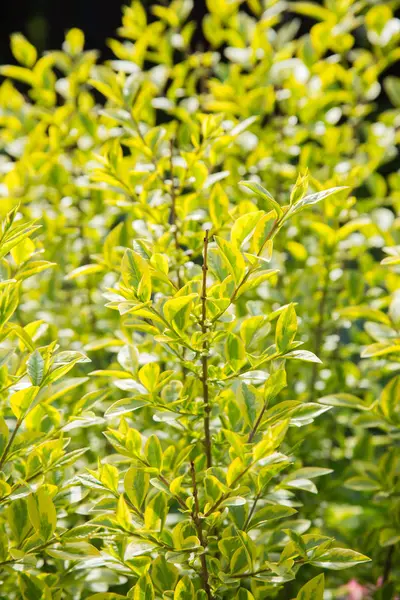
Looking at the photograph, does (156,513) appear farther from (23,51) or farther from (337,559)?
(23,51)

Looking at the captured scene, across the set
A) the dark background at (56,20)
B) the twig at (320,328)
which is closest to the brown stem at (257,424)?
the twig at (320,328)

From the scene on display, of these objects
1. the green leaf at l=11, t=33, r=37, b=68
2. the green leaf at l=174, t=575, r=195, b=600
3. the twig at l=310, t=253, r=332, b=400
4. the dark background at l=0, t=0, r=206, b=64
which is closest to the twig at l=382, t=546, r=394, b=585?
the twig at l=310, t=253, r=332, b=400

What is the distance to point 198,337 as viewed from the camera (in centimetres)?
91

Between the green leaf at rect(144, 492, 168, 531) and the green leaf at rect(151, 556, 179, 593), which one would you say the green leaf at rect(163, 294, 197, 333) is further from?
the green leaf at rect(151, 556, 179, 593)

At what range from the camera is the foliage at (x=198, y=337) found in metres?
0.91

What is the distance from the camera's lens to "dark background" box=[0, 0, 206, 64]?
4512 millimetres

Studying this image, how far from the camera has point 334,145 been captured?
1.69 meters

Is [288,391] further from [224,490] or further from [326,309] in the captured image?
[224,490]

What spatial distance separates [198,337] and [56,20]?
439 cm

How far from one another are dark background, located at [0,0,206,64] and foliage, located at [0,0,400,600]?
278 cm

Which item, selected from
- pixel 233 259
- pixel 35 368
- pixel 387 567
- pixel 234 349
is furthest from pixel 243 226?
pixel 387 567

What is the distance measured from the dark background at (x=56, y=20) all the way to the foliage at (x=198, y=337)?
2.78 metres

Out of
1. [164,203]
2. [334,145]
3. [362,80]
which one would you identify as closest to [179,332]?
[164,203]

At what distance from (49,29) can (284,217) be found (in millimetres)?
4342
